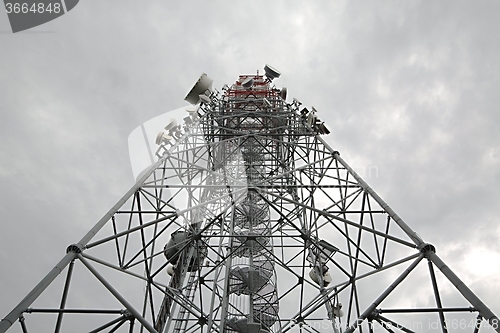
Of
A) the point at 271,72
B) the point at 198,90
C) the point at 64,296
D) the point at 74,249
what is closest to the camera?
the point at 64,296

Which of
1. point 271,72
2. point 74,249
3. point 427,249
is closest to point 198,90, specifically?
point 271,72

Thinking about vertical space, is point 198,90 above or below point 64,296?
above

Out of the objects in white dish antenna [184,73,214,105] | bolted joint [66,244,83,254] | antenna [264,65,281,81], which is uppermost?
antenna [264,65,281,81]

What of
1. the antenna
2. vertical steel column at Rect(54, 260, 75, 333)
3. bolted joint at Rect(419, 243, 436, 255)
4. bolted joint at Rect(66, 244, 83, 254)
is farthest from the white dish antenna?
bolted joint at Rect(419, 243, 436, 255)

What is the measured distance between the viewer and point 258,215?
41.6 ft

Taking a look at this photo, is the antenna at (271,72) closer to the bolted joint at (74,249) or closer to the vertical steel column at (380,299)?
the vertical steel column at (380,299)

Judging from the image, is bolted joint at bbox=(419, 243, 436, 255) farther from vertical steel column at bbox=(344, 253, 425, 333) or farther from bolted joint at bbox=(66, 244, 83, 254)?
bolted joint at bbox=(66, 244, 83, 254)

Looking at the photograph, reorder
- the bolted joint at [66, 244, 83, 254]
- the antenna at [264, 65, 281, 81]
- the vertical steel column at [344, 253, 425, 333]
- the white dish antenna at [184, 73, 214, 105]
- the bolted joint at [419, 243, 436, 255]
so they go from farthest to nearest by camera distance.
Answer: the antenna at [264, 65, 281, 81] < the white dish antenna at [184, 73, 214, 105] < the bolted joint at [66, 244, 83, 254] < the bolted joint at [419, 243, 436, 255] < the vertical steel column at [344, 253, 425, 333]

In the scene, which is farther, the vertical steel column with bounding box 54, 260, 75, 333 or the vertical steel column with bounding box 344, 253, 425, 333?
the vertical steel column with bounding box 344, 253, 425, 333

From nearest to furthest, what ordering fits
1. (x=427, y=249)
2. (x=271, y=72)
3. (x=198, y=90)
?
(x=427, y=249), (x=198, y=90), (x=271, y=72)

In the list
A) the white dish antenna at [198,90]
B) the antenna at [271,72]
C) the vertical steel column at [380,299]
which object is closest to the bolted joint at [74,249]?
the vertical steel column at [380,299]

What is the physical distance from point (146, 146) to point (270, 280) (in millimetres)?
6121

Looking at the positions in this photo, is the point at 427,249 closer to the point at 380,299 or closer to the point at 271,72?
the point at 380,299

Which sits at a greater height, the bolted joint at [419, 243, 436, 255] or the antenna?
the antenna
